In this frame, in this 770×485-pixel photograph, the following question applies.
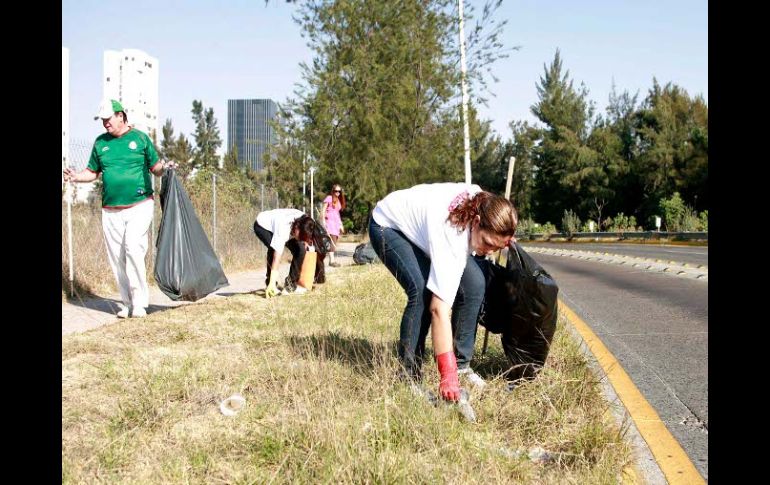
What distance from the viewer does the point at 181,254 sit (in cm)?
759

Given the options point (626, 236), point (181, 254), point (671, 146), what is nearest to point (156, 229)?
point (181, 254)

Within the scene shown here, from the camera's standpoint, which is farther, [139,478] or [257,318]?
[257,318]

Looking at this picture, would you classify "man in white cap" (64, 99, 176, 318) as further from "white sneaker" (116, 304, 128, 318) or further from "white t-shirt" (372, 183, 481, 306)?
"white t-shirt" (372, 183, 481, 306)

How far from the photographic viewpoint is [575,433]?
10.6 feet

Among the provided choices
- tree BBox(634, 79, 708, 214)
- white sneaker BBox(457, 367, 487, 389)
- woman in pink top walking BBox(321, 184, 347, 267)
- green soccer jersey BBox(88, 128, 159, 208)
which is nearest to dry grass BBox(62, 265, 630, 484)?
white sneaker BBox(457, 367, 487, 389)

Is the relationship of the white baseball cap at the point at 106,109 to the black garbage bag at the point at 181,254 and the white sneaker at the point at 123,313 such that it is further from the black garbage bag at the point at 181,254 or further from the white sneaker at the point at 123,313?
the white sneaker at the point at 123,313

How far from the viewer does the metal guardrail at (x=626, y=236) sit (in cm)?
2917

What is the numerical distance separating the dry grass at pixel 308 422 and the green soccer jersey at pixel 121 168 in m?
2.22

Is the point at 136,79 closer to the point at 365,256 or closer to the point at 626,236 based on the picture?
the point at 626,236

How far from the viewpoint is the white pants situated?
23.7 feet

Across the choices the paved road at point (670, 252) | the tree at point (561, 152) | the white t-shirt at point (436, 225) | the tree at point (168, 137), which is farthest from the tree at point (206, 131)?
the white t-shirt at point (436, 225)
